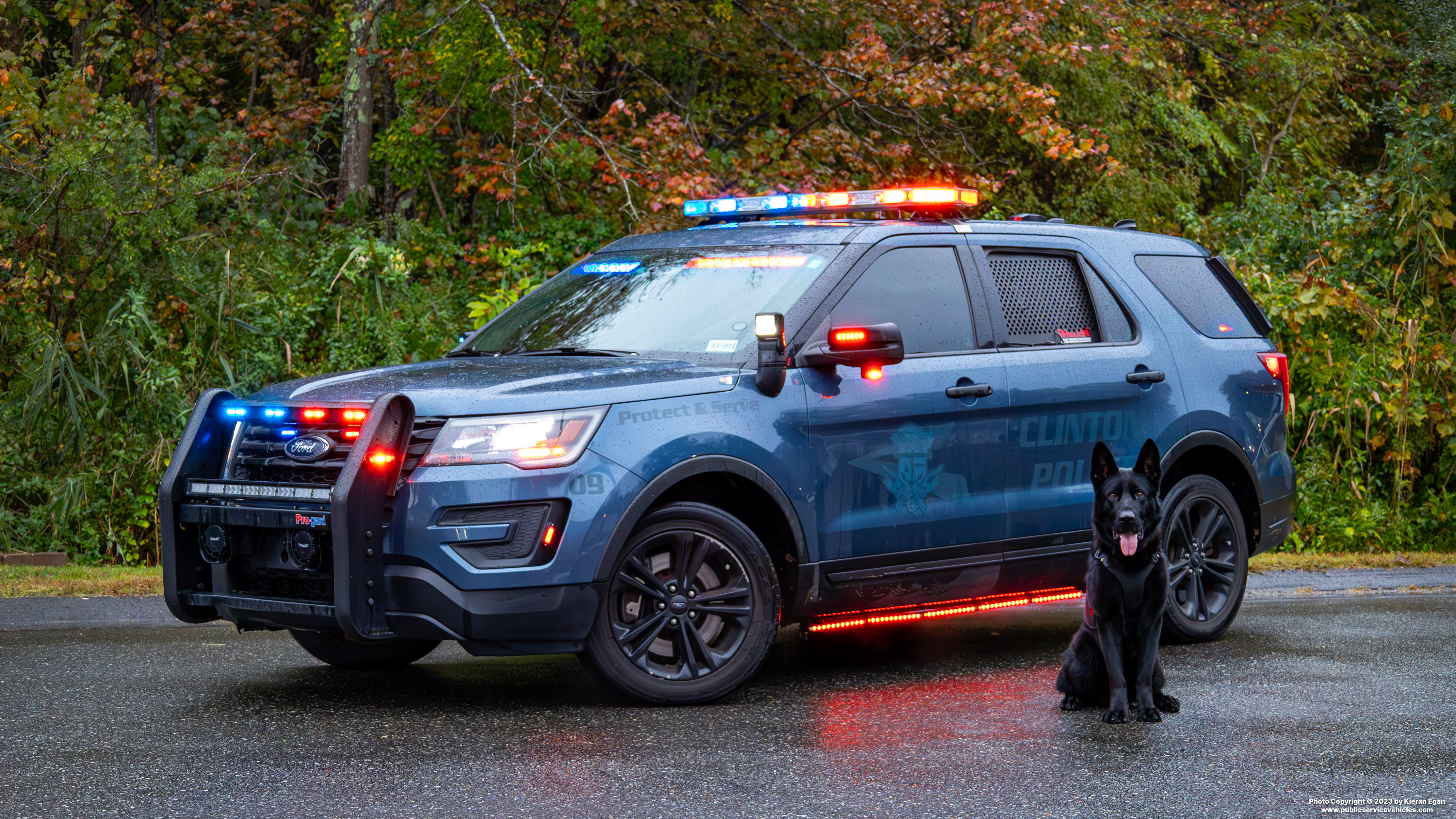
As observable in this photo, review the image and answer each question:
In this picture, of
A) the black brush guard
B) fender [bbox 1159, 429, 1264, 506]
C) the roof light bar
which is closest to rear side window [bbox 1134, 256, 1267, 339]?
fender [bbox 1159, 429, 1264, 506]

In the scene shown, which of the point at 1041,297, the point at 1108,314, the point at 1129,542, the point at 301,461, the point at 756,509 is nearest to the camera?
the point at 301,461

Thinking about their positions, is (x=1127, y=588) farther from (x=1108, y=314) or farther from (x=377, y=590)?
(x=377, y=590)

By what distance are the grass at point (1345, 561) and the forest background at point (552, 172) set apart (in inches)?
24.7

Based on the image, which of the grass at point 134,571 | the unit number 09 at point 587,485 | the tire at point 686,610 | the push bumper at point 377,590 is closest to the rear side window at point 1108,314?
the tire at point 686,610

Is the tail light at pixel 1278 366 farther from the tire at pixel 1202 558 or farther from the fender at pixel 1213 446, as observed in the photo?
the tire at pixel 1202 558

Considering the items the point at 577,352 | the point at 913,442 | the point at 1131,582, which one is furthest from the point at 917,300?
the point at 1131,582

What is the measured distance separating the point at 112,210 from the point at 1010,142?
9099 mm

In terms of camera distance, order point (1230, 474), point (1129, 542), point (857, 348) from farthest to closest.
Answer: point (1230, 474), point (857, 348), point (1129, 542)

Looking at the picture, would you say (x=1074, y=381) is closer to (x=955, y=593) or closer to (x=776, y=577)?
(x=955, y=593)

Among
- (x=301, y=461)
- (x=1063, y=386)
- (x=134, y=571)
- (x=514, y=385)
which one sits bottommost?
(x=134, y=571)

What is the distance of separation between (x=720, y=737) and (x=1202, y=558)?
3.17 meters

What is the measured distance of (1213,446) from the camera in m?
7.52

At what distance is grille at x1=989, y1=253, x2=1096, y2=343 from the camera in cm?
699

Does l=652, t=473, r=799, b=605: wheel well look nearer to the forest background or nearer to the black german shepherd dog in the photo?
the black german shepherd dog
